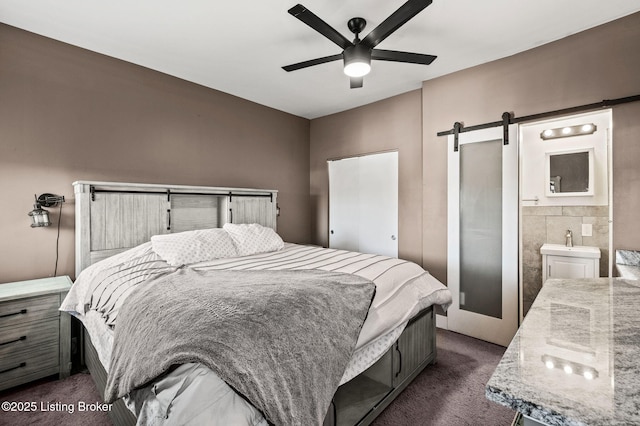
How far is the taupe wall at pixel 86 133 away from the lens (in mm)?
2439

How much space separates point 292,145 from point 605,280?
4023 mm

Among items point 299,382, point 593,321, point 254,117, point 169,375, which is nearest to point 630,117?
point 593,321

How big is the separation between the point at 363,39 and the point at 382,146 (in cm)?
213

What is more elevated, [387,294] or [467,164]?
[467,164]

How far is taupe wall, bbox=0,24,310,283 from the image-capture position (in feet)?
8.00

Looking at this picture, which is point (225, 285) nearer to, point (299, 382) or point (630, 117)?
point (299, 382)

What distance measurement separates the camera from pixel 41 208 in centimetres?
251

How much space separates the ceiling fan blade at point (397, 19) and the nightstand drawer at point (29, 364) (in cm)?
332

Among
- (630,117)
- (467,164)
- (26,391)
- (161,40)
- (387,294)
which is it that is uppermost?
(161,40)

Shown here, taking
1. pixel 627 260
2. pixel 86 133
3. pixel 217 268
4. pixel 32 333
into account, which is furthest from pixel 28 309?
pixel 627 260

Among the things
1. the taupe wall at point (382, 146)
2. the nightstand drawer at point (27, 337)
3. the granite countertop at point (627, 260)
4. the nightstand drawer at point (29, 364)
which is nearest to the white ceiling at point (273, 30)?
the taupe wall at point (382, 146)

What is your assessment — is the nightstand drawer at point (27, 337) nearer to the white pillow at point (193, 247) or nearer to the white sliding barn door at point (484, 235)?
the white pillow at point (193, 247)

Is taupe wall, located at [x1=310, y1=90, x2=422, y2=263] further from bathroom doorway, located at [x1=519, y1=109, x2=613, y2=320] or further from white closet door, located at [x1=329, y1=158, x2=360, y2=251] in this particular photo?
bathroom doorway, located at [x1=519, y1=109, x2=613, y2=320]

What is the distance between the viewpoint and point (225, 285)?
164 centimetres
